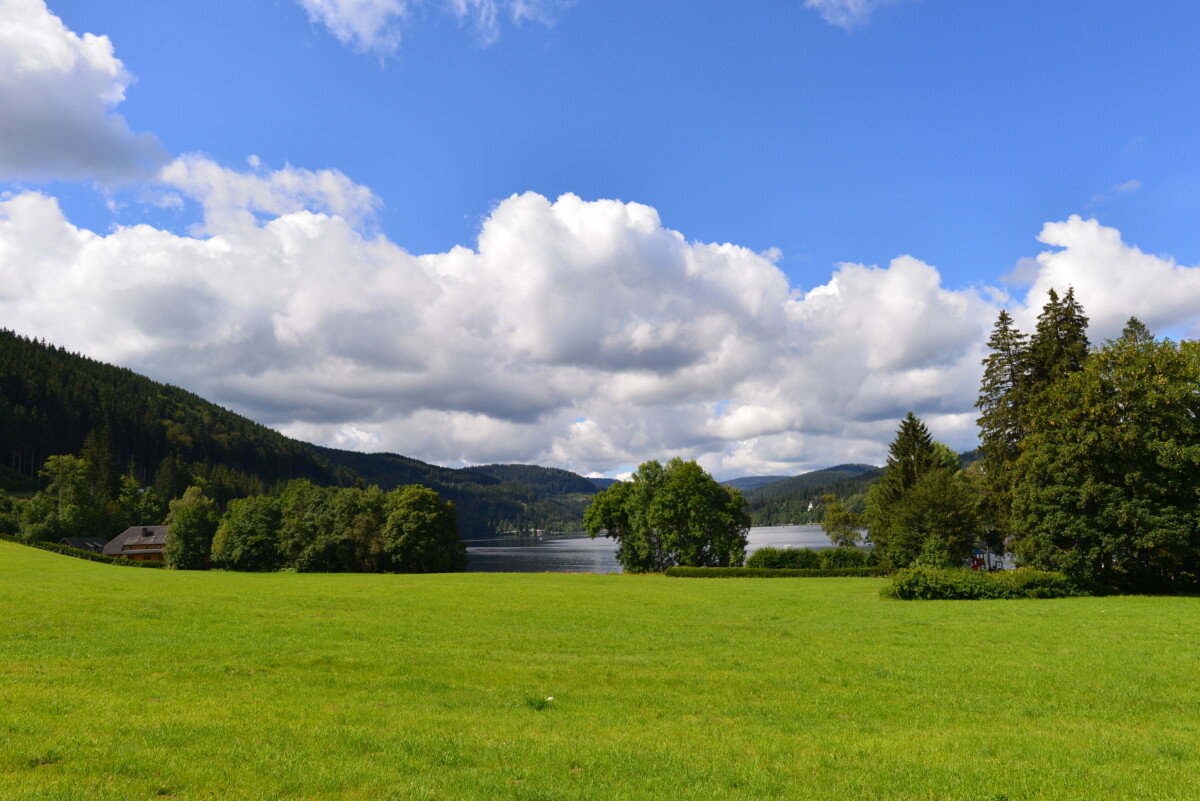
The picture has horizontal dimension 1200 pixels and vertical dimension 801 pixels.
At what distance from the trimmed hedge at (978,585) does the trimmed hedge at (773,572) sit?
71.1 ft

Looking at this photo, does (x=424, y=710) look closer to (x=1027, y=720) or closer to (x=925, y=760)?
(x=925, y=760)

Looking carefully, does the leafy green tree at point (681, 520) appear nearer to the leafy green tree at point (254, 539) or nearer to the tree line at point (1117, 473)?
the tree line at point (1117, 473)

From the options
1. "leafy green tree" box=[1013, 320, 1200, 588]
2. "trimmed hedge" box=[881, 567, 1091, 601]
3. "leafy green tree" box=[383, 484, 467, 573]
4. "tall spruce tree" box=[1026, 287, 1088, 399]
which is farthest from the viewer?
"leafy green tree" box=[383, 484, 467, 573]

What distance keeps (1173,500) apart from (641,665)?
34531 mm

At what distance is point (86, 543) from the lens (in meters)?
112

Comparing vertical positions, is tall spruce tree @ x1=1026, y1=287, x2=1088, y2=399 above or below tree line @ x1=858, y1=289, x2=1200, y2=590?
above

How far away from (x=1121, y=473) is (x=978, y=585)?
10001mm

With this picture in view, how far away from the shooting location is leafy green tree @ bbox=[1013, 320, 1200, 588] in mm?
33656

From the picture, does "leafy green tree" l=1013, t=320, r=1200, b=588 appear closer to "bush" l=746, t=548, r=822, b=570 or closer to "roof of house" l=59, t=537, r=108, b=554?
"bush" l=746, t=548, r=822, b=570

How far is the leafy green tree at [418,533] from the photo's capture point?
73438 millimetres

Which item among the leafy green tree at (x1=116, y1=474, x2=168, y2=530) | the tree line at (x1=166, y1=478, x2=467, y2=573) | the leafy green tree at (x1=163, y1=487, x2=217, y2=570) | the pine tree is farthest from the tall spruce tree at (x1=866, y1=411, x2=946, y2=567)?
the leafy green tree at (x1=116, y1=474, x2=168, y2=530)

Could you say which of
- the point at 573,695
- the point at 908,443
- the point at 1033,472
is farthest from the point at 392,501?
the point at 573,695

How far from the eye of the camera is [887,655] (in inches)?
693

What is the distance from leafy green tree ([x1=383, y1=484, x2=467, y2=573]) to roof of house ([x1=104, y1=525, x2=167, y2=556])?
62.4 m
